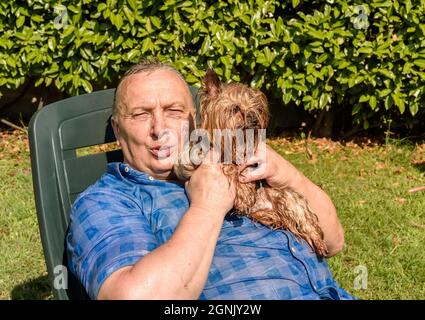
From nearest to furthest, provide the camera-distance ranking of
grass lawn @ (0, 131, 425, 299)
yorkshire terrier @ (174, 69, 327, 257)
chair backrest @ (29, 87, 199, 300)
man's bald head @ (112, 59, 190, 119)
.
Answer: yorkshire terrier @ (174, 69, 327, 257), chair backrest @ (29, 87, 199, 300), man's bald head @ (112, 59, 190, 119), grass lawn @ (0, 131, 425, 299)

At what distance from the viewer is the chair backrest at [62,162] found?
3.03 m

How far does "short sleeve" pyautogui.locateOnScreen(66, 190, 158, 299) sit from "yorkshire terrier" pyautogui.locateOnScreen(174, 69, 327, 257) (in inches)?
13.3

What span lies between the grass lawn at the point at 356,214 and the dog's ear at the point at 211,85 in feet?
6.88

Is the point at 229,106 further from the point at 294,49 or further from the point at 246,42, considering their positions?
the point at 246,42

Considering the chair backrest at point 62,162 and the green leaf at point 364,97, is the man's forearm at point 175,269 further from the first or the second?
the green leaf at point 364,97

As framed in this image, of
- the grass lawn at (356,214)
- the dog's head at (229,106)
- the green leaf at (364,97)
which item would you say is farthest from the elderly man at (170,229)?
the green leaf at (364,97)

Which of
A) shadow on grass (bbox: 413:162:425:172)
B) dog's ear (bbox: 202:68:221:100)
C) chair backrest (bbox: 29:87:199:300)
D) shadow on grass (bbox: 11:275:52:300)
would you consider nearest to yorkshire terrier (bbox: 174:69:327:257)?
dog's ear (bbox: 202:68:221:100)

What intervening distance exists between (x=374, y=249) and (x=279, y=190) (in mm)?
2003

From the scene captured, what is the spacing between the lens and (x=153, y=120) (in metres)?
3.04

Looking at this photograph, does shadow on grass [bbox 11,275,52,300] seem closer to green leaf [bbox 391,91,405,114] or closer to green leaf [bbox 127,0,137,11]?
green leaf [bbox 127,0,137,11]

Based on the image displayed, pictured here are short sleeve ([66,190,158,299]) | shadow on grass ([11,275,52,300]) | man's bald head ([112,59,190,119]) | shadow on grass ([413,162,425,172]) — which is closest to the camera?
short sleeve ([66,190,158,299])

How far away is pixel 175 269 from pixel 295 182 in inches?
37.7

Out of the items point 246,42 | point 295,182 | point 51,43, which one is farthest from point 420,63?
point 295,182

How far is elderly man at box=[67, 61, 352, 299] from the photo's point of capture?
2.38m
